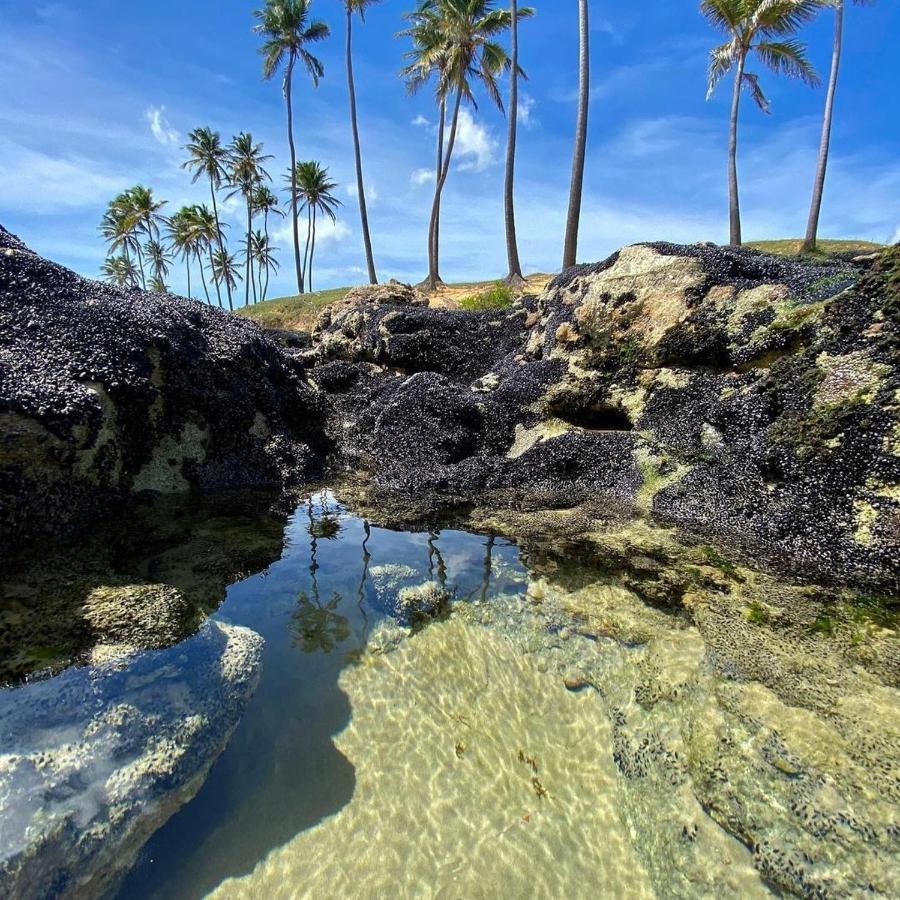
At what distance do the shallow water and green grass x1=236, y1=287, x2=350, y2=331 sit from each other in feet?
85.6

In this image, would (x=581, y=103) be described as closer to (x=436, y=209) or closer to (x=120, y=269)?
(x=436, y=209)

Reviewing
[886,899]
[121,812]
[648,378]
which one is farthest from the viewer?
[648,378]

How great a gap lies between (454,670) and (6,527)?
3.93 meters

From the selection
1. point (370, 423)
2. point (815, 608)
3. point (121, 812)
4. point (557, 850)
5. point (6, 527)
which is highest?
point (370, 423)

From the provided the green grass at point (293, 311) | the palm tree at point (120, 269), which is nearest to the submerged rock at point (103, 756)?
the green grass at point (293, 311)

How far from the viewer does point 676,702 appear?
10.0ft

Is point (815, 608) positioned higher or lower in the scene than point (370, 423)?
lower

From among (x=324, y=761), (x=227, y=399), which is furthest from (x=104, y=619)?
(x=227, y=399)

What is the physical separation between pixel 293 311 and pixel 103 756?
101 feet

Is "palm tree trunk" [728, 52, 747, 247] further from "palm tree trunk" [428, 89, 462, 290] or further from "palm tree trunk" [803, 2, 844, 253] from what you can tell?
"palm tree trunk" [428, 89, 462, 290]

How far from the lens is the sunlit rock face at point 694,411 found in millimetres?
4688

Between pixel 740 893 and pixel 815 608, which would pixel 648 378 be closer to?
pixel 815 608

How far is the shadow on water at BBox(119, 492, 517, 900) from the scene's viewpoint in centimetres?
231

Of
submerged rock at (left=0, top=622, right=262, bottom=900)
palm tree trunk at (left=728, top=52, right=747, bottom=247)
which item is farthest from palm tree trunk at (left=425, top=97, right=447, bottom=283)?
submerged rock at (left=0, top=622, right=262, bottom=900)
